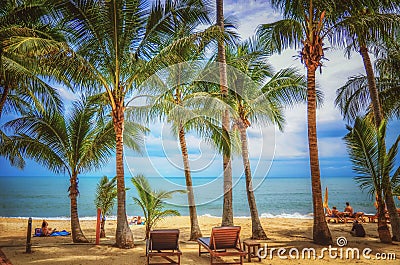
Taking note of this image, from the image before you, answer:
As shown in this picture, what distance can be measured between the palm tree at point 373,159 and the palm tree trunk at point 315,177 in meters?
1.22

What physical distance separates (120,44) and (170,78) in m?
2.43

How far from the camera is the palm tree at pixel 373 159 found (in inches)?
374

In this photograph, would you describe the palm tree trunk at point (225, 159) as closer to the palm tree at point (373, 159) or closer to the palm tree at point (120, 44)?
the palm tree at point (120, 44)

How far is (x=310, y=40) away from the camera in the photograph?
9.74 metres

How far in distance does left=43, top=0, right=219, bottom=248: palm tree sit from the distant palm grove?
26 millimetres

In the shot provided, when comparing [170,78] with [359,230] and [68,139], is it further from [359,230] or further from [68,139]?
[359,230]

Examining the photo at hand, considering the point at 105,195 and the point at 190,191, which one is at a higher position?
the point at 190,191

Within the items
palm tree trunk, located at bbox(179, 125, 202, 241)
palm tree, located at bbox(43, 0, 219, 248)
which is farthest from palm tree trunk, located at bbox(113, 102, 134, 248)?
palm tree trunk, located at bbox(179, 125, 202, 241)

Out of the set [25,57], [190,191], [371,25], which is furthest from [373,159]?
[25,57]

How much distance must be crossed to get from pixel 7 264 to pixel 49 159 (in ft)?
15.8

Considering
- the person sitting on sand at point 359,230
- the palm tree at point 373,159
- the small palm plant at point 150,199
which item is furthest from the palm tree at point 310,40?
the small palm plant at point 150,199

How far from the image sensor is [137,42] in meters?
9.39

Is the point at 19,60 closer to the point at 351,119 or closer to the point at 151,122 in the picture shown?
the point at 151,122

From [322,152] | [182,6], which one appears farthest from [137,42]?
[322,152]
